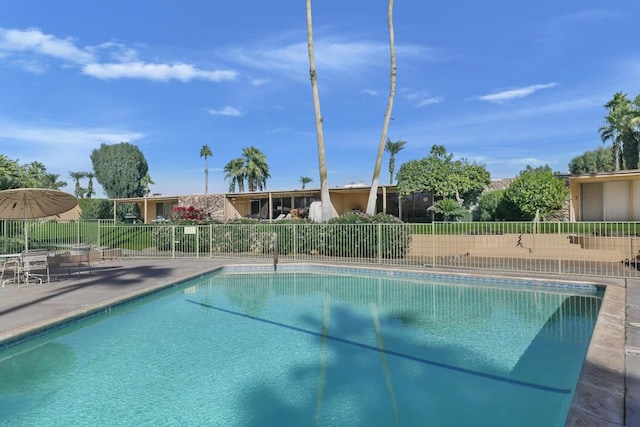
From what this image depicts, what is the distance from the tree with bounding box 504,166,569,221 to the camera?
17.9 m

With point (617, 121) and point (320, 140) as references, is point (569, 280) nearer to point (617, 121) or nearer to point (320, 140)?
point (320, 140)

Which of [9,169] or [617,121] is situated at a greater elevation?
[617,121]

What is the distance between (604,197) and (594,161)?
1192 inches

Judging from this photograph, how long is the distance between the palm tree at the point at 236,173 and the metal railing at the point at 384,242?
94.1 ft

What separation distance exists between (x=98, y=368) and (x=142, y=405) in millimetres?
1410

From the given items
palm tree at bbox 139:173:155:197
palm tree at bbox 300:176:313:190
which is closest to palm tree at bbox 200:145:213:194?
palm tree at bbox 139:173:155:197

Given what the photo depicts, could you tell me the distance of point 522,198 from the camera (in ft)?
60.1

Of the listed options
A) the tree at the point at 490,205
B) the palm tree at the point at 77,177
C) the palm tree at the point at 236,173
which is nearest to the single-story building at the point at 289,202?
the tree at the point at 490,205

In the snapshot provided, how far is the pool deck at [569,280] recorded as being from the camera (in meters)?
3.47

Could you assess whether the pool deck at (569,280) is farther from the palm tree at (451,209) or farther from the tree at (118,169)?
the tree at (118,169)

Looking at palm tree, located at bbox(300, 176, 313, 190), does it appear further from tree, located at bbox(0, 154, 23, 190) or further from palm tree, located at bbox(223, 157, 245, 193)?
tree, located at bbox(0, 154, 23, 190)

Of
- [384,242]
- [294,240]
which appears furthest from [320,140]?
[384,242]

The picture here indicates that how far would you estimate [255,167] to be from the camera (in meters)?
46.7

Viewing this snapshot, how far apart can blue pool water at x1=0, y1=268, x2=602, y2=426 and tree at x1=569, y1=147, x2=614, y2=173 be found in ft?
138
